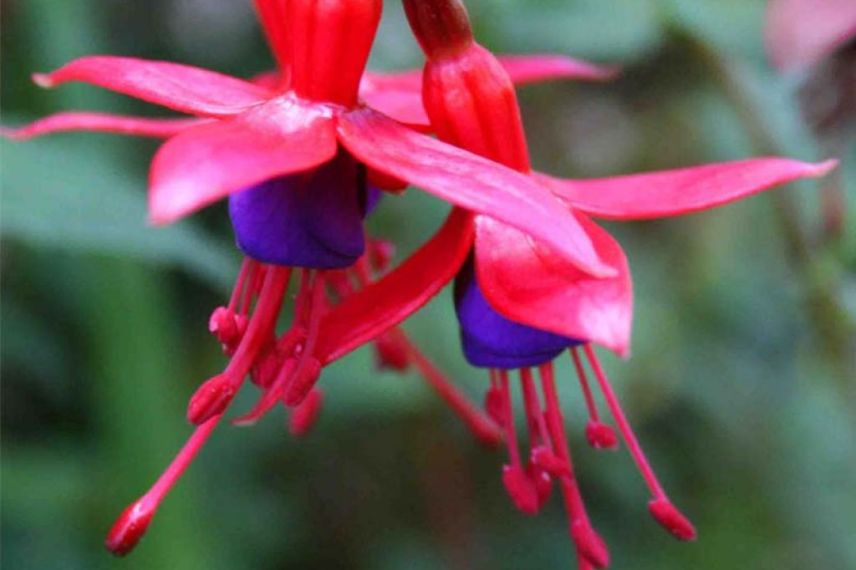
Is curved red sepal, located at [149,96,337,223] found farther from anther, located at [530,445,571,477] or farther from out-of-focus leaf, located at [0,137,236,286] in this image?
out-of-focus leaf, located at [0,137,236,286]

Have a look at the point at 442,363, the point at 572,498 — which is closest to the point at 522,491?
the point at 572,498

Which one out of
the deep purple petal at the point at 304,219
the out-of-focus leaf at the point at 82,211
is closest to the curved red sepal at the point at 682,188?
the deep purple petal at the point at 304,219

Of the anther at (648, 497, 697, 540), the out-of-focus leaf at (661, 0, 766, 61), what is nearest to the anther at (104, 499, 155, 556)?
the anther at (648, 497, 697, 540)

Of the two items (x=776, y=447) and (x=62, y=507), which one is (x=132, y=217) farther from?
(x=776, y=447)

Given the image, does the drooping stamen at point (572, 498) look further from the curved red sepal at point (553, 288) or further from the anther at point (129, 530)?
the anther at point (129, 530)

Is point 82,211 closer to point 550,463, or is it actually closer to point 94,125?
point 94,125
